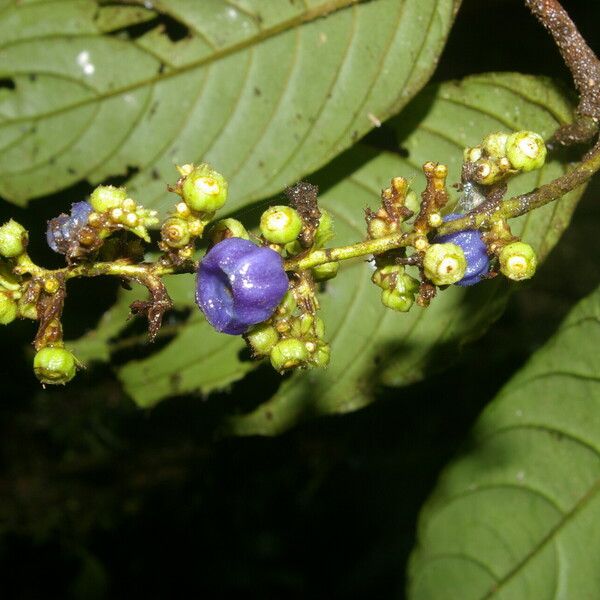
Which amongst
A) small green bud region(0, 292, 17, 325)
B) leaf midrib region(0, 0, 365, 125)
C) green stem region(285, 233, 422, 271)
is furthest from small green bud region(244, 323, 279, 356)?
leaf midrib region(0, 0, 365, 125)

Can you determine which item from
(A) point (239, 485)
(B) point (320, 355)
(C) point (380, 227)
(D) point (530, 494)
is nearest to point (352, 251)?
(C) point (380, 227)

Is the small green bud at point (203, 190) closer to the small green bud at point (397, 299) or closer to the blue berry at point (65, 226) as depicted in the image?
the blue berry at point (65, 226)

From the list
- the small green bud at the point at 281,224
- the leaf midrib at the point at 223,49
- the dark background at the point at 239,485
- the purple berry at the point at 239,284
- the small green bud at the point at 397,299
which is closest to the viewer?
the purple berry at the point at 239,284

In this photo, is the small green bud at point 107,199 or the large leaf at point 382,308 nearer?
the small green bud at point 107,199

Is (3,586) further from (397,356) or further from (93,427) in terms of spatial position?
(397,356)

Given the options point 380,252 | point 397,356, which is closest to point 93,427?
point 397,356

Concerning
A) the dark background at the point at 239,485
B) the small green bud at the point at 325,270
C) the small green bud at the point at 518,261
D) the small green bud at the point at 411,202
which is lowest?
the dark background at the point at 239,485

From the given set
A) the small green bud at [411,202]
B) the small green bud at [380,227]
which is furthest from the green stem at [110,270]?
the small green bud at [411,202]
